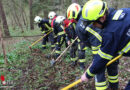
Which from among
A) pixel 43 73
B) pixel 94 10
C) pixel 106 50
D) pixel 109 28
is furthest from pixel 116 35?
pixel 43 73

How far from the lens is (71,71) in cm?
501

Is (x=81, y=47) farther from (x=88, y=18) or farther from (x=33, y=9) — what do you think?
(x=33, y=9)

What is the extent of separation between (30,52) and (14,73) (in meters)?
2.68

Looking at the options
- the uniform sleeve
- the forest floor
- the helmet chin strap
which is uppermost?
the helmet chin strap

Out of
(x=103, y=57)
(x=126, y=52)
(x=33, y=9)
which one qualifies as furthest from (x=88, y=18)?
(x=33, y=9)

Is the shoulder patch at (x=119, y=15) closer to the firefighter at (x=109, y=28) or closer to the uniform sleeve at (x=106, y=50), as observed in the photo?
the firefighter at (x=109, y=28)

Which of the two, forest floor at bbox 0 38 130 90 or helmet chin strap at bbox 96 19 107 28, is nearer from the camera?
helmet chin strap at bbox 96 19 107 28

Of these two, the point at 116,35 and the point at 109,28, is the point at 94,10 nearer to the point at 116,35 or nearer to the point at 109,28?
the point at 109,28

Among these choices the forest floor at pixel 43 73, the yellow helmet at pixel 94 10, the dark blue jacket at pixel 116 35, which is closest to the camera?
the dark blue jacket at pixel 116 35

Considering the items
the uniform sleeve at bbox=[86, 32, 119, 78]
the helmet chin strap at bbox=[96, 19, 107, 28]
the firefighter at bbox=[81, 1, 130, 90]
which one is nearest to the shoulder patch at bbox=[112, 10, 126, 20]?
the firefighter at bbox=[81, 1, 130, 90]

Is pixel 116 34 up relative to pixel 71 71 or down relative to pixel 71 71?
up

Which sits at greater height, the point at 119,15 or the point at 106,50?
the point at 119,15

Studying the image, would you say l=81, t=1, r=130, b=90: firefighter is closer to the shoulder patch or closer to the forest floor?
the shoulder patch

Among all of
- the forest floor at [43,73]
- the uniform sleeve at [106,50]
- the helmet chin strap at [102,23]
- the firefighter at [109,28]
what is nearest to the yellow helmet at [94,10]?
the firefighter at [109,28]
